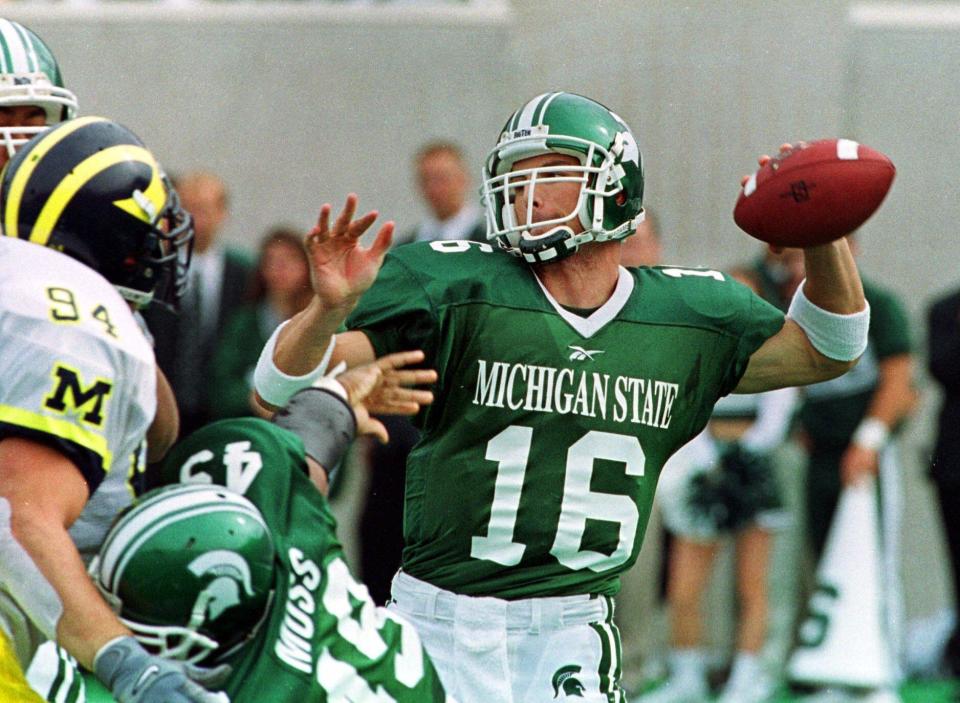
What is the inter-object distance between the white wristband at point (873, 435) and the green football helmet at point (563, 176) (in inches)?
151

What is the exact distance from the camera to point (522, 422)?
150 inches

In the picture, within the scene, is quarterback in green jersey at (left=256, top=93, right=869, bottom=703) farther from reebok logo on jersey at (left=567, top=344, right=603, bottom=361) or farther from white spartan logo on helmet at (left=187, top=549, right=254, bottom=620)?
white spartan logo on helmet at (left=187, top=549, right=254, bottom=620)

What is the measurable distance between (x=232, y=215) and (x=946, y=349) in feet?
12.8

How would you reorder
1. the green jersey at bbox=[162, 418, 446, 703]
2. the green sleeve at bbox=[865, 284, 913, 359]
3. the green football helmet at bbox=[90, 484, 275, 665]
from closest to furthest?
the green football helmet at bbox=[90, 484, 275, 665], the green jersey at bbox=[162, 418, 446, 703], the green sleeve at bbox=[865, 284, 913, 359]

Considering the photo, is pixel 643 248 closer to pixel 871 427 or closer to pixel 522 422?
pixel 871 427

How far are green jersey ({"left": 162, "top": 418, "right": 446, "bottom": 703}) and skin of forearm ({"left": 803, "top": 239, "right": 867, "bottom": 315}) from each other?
148 centimetres

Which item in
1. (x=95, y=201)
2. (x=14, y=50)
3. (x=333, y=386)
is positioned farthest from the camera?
(x=14, y=50)

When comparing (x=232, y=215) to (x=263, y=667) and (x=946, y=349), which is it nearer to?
(x=946, y=349)

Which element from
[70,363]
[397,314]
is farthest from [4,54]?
[70,363]

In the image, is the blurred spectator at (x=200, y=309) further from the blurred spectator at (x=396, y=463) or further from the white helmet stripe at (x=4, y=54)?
the white helmet stripe at (x=4, y=54)

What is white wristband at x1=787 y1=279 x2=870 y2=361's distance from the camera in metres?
4.01

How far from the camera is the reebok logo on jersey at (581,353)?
3.85 m

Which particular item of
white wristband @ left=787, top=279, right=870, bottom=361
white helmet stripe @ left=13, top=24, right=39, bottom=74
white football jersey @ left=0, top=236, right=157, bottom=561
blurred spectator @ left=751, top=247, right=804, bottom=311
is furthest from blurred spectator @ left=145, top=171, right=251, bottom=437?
white football jersey @ left=0, top=236, right=157, bottom=561

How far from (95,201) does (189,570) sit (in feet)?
2.98
